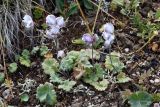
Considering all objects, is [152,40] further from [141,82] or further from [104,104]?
[104,104]

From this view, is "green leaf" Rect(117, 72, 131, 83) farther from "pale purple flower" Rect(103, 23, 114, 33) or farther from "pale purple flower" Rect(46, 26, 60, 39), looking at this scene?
"pale purple flower" Rect(46, 26, 60, 39)

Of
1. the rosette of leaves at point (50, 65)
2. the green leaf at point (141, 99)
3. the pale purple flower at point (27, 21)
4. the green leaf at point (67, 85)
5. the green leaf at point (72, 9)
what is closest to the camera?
the green leaf at point (141, 99)

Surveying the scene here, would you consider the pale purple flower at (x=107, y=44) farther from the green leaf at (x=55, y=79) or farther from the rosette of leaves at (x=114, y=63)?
the green leaf at (x=55, y=79)

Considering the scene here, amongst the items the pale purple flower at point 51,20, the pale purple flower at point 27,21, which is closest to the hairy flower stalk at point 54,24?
the pale purple flower at point 51,20

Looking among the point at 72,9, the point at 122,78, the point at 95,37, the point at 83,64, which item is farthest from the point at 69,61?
the point at 72,9

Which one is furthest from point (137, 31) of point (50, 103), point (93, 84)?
point (50, 103)
